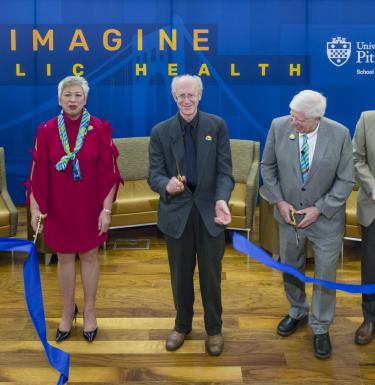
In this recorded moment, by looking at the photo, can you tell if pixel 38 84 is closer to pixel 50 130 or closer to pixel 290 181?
pixel 50 130

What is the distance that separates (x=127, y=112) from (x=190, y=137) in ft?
13.3

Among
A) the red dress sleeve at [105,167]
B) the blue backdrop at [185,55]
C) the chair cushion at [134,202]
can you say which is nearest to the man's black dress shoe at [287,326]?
the red dress sleeve at [105,167]

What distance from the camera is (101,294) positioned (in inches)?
197

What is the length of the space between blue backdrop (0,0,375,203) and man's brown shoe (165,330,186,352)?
3980 mm

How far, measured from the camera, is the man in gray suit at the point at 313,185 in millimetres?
3715

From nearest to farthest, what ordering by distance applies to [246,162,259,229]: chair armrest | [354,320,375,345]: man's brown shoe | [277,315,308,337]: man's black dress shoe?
[354,320,375,345]: man's brown shoe, [277,315,308,337]: man's black dress shoe, [246,162,259,229]: chair armrest

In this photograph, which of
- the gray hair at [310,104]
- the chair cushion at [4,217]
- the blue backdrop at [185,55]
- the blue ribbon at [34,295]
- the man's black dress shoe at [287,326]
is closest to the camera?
the blue ribbon at [34,295]

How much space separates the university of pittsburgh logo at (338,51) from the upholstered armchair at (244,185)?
1.62 m

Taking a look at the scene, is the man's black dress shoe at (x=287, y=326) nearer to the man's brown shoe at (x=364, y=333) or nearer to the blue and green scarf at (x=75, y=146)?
the man's brown shoe at (x=364, y=333)

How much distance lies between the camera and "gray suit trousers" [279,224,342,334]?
12.5 feet

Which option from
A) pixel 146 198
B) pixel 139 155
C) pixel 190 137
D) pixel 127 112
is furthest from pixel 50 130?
pixel 127 112

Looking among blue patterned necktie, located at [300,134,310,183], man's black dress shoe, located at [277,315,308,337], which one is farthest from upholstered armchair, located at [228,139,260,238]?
blue patterned necktie, located at [300,134,310,183]

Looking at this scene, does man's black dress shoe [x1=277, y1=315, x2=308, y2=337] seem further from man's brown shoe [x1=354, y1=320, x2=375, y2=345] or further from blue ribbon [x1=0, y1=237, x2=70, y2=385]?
blue ribbon [x1=0, y1=237, x2=70, y2=385]

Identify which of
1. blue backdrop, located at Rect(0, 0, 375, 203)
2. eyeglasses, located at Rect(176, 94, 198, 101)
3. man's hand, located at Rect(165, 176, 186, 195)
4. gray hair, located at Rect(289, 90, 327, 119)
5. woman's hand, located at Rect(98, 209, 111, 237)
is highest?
blue backdrop, located at Rect(0, 0, 375, 203)
